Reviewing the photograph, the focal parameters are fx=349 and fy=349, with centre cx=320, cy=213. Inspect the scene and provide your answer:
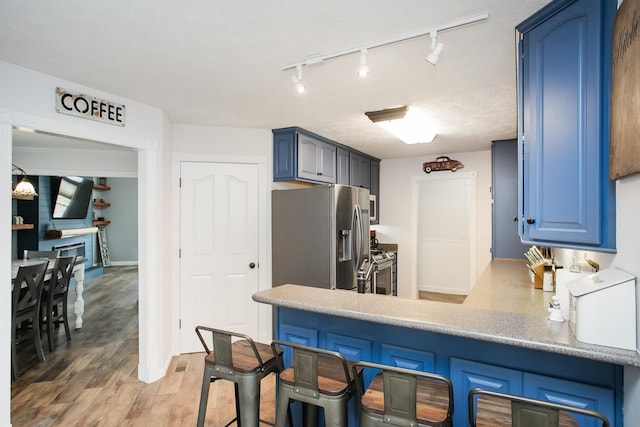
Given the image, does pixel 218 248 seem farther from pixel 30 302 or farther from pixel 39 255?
pixel 39 255

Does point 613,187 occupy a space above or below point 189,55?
below

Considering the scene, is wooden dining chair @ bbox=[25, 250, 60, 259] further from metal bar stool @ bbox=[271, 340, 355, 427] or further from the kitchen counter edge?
metal bar stool @ bbox=[271, 340, 355, 427]

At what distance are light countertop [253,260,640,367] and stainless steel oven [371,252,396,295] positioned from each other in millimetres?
2104

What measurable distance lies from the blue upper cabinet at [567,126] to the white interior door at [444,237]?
459cm

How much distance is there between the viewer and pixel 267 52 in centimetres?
194

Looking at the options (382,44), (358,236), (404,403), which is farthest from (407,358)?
(358,236)

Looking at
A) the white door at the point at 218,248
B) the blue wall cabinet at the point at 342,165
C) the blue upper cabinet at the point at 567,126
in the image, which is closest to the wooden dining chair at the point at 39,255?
the white door at the point at 218,248

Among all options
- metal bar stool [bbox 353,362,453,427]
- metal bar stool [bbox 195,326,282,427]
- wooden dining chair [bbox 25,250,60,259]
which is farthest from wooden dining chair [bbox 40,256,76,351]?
metal bar stool [bbox 353,362,453,427]

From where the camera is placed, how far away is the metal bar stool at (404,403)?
1.23 metres

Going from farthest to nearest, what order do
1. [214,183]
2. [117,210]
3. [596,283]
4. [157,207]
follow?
[117,210] < [214,183] < [157,207] < [596,283]

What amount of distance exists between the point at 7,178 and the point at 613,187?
3035 millimetres

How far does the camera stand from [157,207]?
3.00m

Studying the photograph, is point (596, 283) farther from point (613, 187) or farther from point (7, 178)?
point (7, 178)

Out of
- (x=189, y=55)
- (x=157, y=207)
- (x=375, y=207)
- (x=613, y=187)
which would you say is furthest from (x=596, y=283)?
(x=375, y=207)
